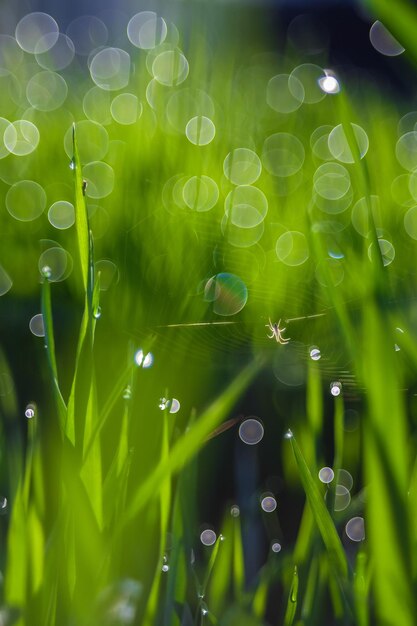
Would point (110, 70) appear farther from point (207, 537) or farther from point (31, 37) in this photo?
point (207, 537)

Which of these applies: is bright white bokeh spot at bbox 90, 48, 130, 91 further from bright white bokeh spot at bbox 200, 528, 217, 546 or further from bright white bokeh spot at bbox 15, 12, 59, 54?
bright white bokeh spot at bbox 200, 528, 217, 546

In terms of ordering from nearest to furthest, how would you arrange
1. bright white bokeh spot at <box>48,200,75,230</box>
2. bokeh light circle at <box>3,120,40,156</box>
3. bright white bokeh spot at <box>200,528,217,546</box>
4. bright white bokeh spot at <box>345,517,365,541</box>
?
bright white bokeh spot at <box>345,517,365,541</box> → bright white bokeh spot at <box>200,528,217,546</box> → bright white bokeh spot at <box>48,200,75,230</box> → bokeh light circle at <box>3,120,40,156</box>

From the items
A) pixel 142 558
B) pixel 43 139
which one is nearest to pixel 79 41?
pixel 43 139

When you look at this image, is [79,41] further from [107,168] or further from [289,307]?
[289,307]

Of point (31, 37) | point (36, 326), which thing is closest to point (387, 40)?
point (36, 326)

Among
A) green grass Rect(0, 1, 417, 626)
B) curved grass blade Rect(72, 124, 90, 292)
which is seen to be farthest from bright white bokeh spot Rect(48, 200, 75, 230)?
curved grass blade Rect(72, 124, 90, 292)

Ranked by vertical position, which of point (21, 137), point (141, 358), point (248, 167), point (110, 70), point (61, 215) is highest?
point (110, 70)
